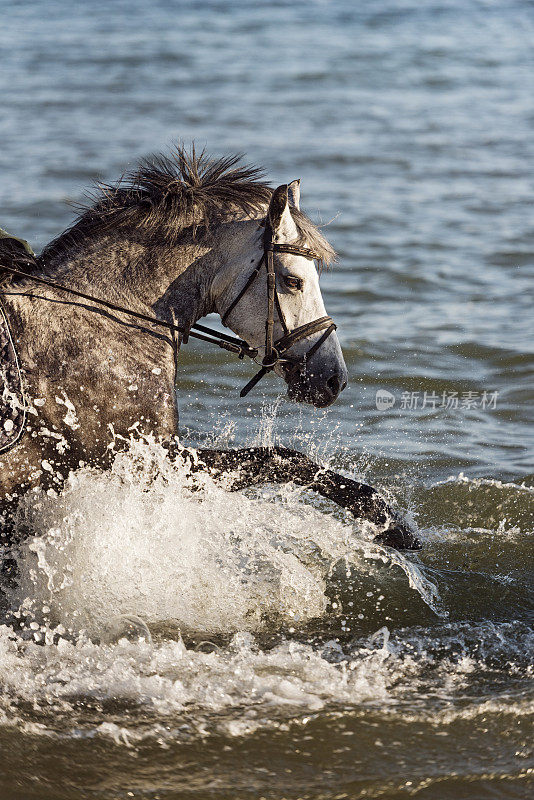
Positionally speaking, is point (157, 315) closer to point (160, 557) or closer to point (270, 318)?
point (270, 318)

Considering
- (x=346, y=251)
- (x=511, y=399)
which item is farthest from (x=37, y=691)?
(x=346, y=251)

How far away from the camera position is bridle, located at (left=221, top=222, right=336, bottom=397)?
4.18 meters

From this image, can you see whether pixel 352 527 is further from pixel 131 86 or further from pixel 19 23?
pixel 19 23

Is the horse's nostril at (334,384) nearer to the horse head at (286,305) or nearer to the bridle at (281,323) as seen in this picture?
the horse head at (286,305)

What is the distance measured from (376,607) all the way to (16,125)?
13.1 meters

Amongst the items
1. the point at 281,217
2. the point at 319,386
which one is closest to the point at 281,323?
the point at 319,386

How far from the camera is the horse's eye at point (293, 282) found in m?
4.23

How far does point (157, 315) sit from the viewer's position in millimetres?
4297

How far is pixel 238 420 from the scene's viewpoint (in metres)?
7.19

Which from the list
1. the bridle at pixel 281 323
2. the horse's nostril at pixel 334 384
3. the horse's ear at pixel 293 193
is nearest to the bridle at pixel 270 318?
the bridle at pixel 281 323

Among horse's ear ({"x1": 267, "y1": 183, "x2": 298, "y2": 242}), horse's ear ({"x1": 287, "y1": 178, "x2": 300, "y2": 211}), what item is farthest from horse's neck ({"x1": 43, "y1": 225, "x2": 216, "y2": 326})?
horse's ear ({"x1": 287, "y1": 178, "x2": 300, "y2": 211})

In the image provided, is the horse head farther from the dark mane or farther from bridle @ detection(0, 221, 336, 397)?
the dark mane

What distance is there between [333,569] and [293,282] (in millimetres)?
1717

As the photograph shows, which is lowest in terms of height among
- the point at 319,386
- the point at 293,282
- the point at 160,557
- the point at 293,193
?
the point at 160,557
